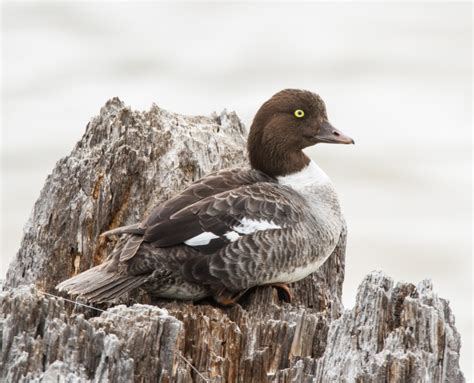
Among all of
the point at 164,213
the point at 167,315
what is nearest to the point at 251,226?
the point at 164,213

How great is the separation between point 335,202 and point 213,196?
4.46 feet

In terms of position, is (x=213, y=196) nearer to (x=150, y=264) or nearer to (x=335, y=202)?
(x=150, y=264)

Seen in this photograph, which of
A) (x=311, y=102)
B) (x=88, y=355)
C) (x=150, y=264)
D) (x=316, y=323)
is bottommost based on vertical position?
(x=88, y=355)

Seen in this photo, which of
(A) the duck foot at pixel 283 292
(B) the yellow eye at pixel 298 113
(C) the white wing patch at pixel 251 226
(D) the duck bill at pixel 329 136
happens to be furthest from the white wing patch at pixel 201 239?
(D) the duck bill at pixel 329 136

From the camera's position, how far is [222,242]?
7.22 meters

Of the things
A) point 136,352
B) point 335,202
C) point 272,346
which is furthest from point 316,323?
point 335,202

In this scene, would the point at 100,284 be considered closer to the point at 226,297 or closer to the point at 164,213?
the point at 164,213

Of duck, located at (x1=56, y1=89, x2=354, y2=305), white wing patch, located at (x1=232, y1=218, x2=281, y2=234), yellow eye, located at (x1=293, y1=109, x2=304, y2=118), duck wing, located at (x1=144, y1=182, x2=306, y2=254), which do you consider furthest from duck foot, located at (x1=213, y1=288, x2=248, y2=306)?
yellow eye, located at (x1=293, y1=109, x2=304, y2=118)

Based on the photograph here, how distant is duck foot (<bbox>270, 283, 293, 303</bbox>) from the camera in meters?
7.37

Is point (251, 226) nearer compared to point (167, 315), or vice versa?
point (167, 315)

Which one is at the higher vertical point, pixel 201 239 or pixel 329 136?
pixel 329 136

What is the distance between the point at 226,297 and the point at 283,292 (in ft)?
1.52

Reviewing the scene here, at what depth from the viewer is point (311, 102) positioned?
8461 mm

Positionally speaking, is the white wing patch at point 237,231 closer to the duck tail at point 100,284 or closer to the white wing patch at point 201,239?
the white wing patch at point 201,239
